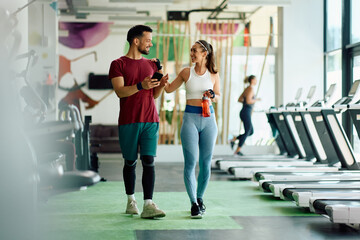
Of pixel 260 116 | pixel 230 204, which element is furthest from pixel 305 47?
pixel 230 204

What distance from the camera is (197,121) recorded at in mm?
4031

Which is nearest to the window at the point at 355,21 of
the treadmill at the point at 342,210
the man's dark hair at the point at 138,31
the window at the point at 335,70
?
the window at the point at 335,70

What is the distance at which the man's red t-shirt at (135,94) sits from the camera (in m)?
3.82

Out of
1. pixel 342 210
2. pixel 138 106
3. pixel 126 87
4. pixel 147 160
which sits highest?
pixel 126 87

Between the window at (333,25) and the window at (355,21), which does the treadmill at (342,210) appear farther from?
the window at (333,25)

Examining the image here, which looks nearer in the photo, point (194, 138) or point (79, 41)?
point (194, 138)

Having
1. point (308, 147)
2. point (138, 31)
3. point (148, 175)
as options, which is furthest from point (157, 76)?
point (308, 147)

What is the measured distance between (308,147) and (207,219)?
4.23 meters

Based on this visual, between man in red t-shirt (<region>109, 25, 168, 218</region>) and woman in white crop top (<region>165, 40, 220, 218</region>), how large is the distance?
0.28 metres

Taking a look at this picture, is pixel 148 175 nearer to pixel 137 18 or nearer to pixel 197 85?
pixel 197 85

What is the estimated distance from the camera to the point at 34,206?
71 cm

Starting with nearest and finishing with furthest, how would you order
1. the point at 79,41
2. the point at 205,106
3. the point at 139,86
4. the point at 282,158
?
the point at 139,86 → the point at 205,106 → the point at 282,158 → the point at 79,41

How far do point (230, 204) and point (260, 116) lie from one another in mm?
5447

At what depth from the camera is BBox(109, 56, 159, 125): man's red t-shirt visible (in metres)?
3.82
